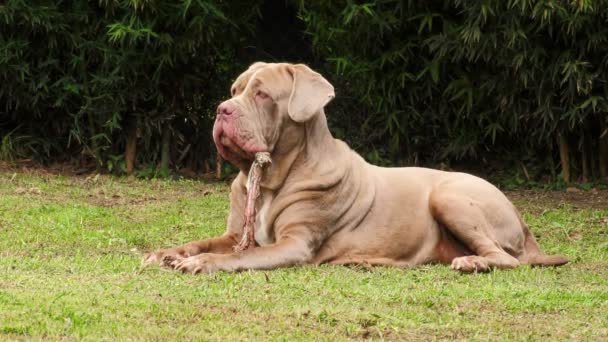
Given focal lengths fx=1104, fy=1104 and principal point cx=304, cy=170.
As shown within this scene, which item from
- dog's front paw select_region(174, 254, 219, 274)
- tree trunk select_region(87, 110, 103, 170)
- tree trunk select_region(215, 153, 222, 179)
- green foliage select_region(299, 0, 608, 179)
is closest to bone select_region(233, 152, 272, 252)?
dog's front paw select_region(174, 254, 219, 274)

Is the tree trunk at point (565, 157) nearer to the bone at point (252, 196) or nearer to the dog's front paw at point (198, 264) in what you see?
the bone at point (252, 196)

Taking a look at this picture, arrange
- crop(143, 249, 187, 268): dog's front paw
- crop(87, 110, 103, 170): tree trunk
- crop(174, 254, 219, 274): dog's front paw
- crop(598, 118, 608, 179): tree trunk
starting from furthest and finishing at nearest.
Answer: crop(87, 110, 103, 170): tree trunk, crop(598, 118, 608, 179): tree trunk, crop(143, 249, 187, 268): dog's front paw, crop(174, 254, 219, 274): dog's front paw

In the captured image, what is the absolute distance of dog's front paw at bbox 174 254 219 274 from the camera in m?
4.80

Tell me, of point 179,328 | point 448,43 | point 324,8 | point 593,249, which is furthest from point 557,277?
point 324,8

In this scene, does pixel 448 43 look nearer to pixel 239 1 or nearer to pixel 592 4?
pixel 592 4

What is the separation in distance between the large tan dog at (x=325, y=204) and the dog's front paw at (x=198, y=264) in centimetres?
16

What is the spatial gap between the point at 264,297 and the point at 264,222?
114cm

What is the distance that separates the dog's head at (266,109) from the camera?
514 centimetres

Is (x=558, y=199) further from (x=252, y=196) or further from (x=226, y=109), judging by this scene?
(x=226, y=109)

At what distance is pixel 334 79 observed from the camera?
989cm

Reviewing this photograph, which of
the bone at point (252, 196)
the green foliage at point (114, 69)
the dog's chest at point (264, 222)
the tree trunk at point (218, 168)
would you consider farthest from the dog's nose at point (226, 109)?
the tree trunk at point (218, 168)

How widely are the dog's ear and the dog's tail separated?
131cm

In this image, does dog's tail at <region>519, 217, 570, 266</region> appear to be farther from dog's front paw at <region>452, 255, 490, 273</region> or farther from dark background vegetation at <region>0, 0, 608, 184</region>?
dark background vegetation at <region>0, 0, 608, 184</region>

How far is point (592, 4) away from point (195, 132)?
3.76 m
